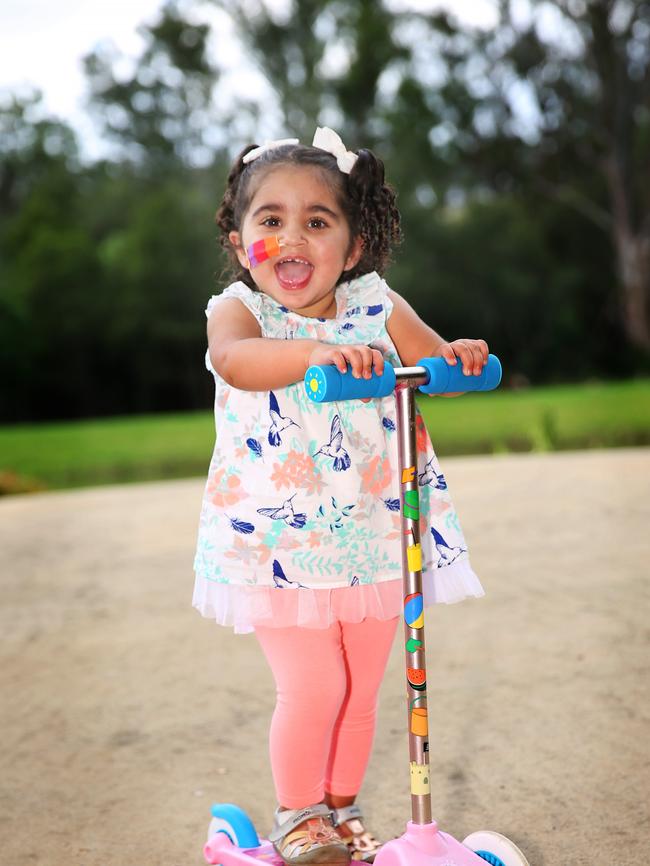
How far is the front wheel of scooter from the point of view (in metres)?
1.97

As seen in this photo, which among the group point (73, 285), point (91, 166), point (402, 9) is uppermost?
point (402, 9)

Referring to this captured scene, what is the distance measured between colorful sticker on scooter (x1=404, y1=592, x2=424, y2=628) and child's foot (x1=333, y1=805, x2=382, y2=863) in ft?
1.82

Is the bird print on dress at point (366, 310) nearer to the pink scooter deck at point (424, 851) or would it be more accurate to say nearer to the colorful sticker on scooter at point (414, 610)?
the colorful sticker on scooter at point (414, 610)

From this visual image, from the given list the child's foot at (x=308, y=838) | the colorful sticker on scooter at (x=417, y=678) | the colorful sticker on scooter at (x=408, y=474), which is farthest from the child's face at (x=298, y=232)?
the child's foot at (x=308, y=838)

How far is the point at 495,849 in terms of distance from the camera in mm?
1754

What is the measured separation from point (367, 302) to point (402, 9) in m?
20.1

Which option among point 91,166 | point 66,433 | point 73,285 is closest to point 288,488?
point 66,433

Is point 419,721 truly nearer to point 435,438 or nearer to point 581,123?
point 435,438

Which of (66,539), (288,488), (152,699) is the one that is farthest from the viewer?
(66,539)

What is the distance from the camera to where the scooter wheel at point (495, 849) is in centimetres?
172

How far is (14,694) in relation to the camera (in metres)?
3.15

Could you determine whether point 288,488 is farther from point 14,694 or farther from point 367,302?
point 14,694

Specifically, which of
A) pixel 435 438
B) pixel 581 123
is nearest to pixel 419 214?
pixel 581 123

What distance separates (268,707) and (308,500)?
1.25m
